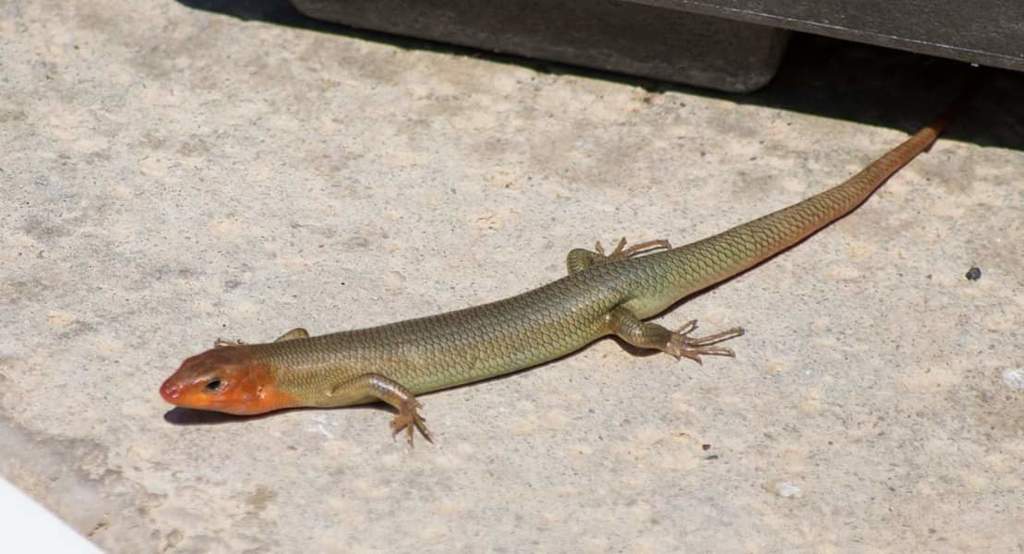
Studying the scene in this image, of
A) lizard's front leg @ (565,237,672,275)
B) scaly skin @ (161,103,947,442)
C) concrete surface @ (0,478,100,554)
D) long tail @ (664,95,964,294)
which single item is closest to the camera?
concrete surface @ (0,478,100,554)

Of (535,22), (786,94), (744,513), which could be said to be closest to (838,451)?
(744,513)

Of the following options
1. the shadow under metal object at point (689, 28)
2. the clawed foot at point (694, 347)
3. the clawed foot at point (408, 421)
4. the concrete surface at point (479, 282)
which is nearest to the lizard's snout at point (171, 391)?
the concrete surface at point (479, 282)

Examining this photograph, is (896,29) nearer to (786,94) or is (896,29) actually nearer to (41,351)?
(786,94)

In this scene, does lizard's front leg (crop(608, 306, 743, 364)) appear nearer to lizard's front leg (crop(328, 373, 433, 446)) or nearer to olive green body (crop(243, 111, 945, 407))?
olive green body (crop(243, 111, 945, 407))

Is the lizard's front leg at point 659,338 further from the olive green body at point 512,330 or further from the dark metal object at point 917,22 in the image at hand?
the dark metal object at point 917,22

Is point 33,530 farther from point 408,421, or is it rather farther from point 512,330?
point 512,330

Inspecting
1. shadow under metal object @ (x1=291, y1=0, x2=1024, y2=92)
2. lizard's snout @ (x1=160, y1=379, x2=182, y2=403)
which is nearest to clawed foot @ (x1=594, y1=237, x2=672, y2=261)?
shadow under metal object @ (x1=291, y1=0, x2=1024, y2=92)
